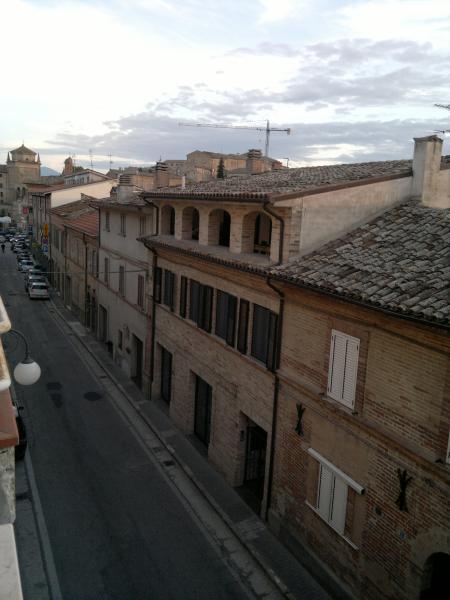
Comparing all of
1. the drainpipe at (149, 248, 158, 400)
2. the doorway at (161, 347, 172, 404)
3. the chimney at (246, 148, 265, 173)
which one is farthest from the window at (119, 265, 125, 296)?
the chimney at (246, 148, 265, 173)

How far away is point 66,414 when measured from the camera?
2214 centimetres

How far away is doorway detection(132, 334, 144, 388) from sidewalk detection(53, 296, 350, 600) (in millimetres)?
910

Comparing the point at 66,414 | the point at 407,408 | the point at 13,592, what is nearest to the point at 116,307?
the point at 66,414

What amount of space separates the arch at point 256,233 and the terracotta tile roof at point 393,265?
2.34 meters

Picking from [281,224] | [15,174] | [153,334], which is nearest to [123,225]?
[153,334]

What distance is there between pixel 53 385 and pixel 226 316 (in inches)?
477

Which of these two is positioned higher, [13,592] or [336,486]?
[13,592]

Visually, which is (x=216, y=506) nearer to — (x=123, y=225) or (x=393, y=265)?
(x=393, y=265)

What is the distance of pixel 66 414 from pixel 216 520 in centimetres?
933

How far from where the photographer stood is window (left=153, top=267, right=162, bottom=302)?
22.2 metres

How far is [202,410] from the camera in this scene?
19469mm

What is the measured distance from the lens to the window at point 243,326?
618 inches

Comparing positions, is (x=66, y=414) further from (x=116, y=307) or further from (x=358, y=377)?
(x=358, y=377)

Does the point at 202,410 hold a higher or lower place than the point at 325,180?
lower
